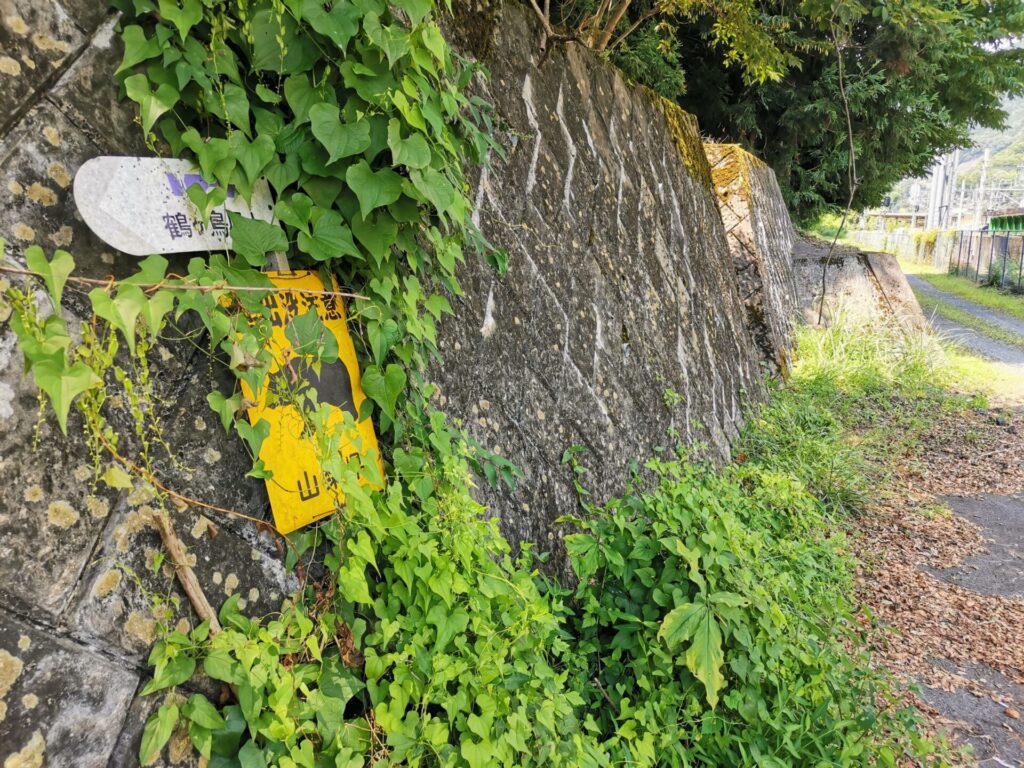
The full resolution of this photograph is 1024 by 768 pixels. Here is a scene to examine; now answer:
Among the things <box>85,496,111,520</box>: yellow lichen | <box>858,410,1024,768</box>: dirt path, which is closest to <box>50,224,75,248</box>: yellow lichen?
<box>85,496,111,520</box>: yellow lichen

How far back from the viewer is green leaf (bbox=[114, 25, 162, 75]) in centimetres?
122

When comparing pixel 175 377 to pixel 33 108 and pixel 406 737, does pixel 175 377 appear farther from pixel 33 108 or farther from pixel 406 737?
pixel 406 737

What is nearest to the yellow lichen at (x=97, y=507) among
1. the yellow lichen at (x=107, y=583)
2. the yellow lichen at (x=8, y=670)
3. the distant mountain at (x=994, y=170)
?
the yellow lichen at (x=107, y=583)

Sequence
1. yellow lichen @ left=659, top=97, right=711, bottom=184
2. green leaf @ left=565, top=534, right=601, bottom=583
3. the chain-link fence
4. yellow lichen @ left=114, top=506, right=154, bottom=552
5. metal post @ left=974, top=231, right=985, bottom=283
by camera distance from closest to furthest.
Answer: yellow lichen @ left=114, top=506, right=154, bottom=552
green leaf @ left=565, top=534, right=601, bottom=583
yellow lichen @ left=659, top=97, right=711, bottom=184
the chain-link fence
metal post @ left=974, top=231, right=985, bottom=283

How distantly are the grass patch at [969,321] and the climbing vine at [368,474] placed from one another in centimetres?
1101

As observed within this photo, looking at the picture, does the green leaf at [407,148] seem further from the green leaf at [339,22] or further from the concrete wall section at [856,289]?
the concrete wall section at [856,289]

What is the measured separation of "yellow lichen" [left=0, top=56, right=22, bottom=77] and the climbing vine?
19 cm

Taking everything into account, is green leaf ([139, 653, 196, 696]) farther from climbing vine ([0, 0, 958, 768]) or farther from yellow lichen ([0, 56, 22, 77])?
yellow lichen ([0, 56, 22, 77])

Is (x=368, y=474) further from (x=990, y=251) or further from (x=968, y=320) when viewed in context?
(x=990, y=251)

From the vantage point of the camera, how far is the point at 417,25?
4.79 ft

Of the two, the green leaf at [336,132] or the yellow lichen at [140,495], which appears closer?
the yellow lichen at [140,495]

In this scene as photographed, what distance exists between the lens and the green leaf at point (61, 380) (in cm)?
85

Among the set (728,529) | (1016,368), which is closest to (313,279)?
(728,529)

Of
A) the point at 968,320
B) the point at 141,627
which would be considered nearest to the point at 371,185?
the point at 141,627
